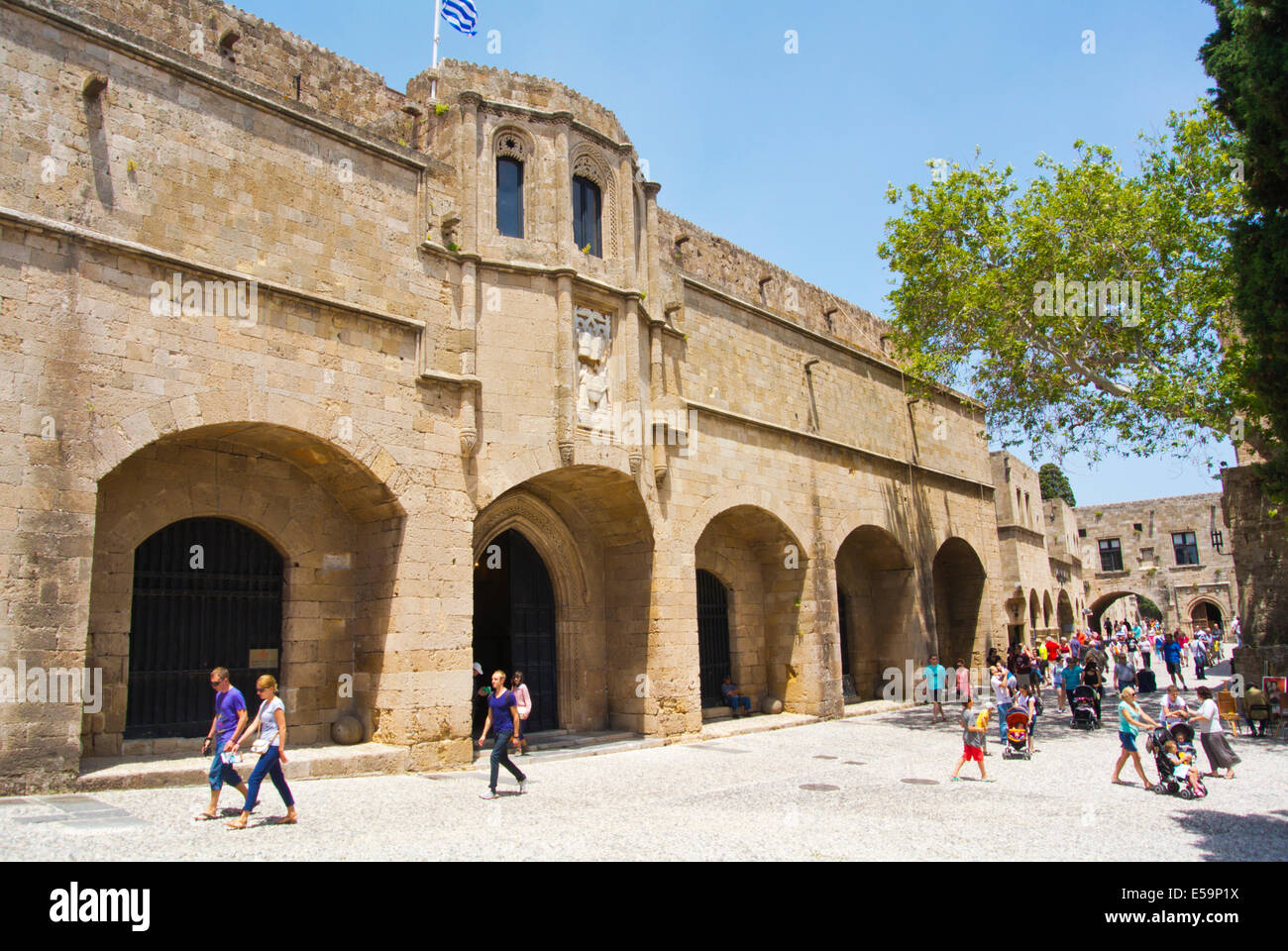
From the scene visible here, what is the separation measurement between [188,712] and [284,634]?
4.58 ft

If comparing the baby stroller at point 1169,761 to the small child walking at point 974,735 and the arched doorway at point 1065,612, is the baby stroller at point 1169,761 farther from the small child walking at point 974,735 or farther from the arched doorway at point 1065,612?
the arched doorway at point 1065,612

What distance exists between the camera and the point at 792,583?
18047mm

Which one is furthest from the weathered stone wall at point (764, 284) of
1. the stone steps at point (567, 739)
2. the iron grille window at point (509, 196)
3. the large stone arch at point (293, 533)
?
the stone steps at point (567, 739)

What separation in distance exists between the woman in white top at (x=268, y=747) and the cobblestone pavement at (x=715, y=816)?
206 millimetres

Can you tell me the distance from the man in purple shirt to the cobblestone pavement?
0.30 metres

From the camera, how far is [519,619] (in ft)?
49.2

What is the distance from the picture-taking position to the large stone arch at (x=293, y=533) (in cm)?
995

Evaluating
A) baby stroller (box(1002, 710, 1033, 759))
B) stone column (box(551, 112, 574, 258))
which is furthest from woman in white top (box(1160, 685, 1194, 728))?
stone column (box(551, 112, 574, 258))

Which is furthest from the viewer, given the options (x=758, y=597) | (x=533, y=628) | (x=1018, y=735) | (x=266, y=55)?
(x=758, y=597)

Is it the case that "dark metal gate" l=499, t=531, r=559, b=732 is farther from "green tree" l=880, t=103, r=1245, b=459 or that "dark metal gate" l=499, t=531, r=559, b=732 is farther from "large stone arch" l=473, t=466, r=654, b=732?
"green tree" l=880, t=103, r=1245, b=459

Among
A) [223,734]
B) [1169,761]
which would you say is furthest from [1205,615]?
[223,734]

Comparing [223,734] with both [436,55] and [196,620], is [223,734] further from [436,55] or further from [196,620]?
[436,55]

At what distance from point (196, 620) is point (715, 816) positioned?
679 centimetres

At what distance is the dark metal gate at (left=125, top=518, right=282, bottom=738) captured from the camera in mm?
10477
